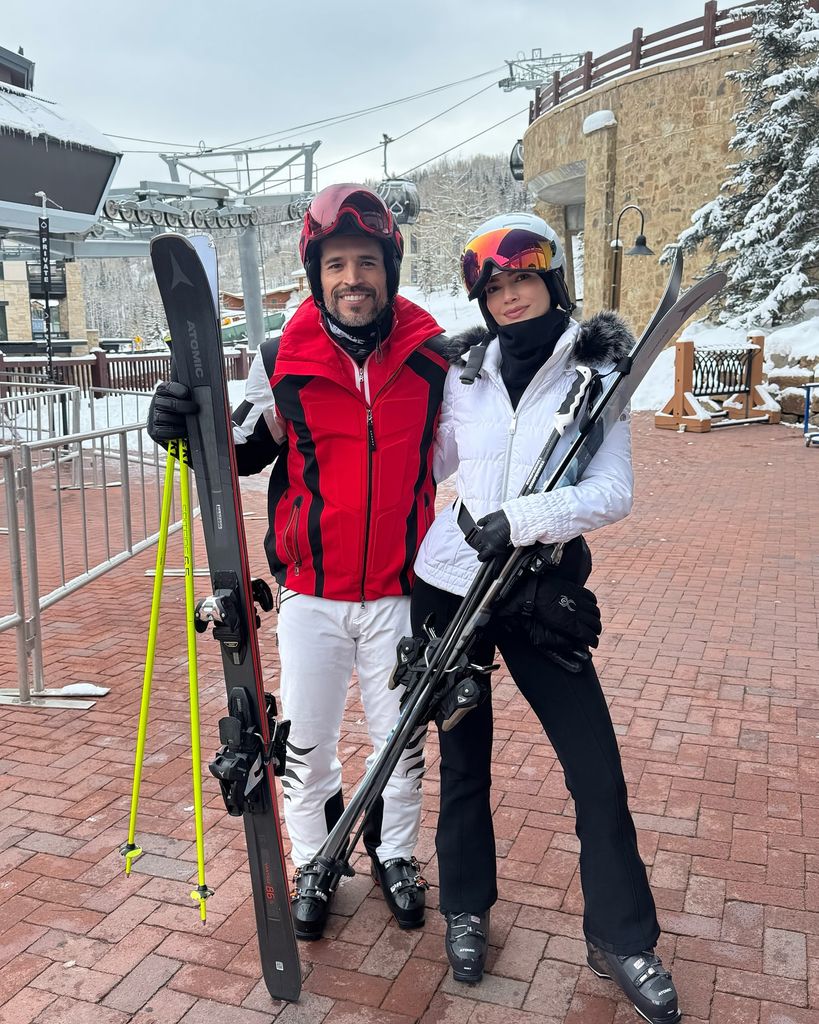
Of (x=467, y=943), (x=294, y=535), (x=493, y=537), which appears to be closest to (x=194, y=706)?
(x=294, y=535)

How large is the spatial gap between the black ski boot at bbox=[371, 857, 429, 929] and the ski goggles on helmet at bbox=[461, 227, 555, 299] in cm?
174

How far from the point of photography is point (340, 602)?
2490 millimetres

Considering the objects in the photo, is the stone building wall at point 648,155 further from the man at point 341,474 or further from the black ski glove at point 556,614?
the black ski glove at point 556,614

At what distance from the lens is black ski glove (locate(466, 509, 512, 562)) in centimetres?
210

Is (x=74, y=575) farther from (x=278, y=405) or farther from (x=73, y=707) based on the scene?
(x=278, y=405)

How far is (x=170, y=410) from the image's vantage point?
2.12m

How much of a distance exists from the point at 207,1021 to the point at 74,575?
4.27 m

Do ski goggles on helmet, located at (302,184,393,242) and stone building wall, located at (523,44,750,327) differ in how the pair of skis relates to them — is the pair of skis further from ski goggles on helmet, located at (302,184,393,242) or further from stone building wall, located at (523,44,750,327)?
stone building wall, located at (523,44,750,327)

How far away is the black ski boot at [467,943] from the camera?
2342 millimetres

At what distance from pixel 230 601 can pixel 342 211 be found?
1.08 meters

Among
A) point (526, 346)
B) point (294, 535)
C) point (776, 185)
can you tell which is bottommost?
point (294, 535)

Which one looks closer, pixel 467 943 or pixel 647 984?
pixel 647 984

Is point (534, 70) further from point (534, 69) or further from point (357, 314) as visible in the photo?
point (357, 314)

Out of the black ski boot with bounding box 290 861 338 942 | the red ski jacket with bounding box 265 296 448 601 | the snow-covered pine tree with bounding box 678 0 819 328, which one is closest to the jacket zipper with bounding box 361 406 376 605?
the red ski jacket with bounding box 265 296 448 601
